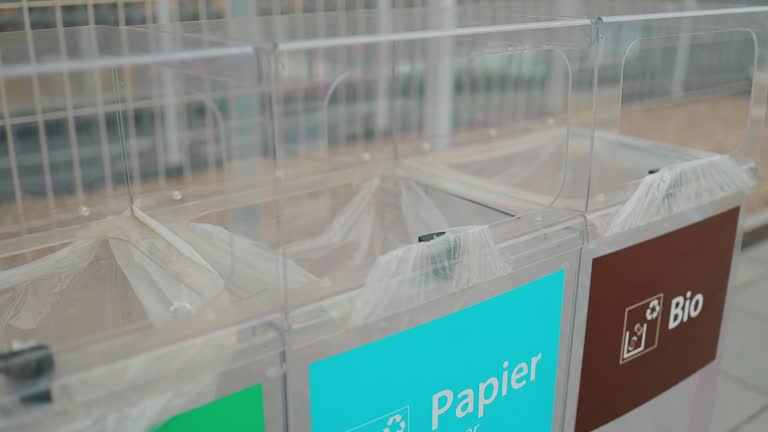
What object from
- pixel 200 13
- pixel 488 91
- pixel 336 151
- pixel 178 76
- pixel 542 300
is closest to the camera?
pixel 178 76

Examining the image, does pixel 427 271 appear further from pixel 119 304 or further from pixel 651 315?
pixel 651 315

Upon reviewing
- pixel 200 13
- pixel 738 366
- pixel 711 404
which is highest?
pixel 200 13

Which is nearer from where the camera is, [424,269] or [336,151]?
[424,269]

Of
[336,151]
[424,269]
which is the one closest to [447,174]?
[424,269]

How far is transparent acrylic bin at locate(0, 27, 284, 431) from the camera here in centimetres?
78

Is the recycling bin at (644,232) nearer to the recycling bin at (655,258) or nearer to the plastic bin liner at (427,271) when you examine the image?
the recycling bin at (655,258)

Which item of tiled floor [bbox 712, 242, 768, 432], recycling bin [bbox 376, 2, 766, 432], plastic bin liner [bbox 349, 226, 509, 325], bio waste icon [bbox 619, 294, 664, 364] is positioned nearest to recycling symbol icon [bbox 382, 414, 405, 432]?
plastic bin liner [bbox 349, 226, 509, 325]

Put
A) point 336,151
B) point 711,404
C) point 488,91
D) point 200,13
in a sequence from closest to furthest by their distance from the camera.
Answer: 1. point 711,404
2. point 200,13
3. point 336,151
4. point 488,91

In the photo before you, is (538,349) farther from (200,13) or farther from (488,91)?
(488,91)

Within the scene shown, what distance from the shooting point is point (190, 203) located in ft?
4.22

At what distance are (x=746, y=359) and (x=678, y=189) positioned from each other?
4.34 feet

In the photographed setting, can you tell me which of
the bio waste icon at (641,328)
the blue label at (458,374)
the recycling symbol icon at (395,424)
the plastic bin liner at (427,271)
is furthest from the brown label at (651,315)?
the recycling symbol icon at (395,424)

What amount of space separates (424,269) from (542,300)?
0.25m

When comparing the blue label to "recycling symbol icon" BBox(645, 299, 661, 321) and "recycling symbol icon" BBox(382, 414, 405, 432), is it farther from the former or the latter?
"recycling symbol icon" BBox(645, 299, 661, 321)
